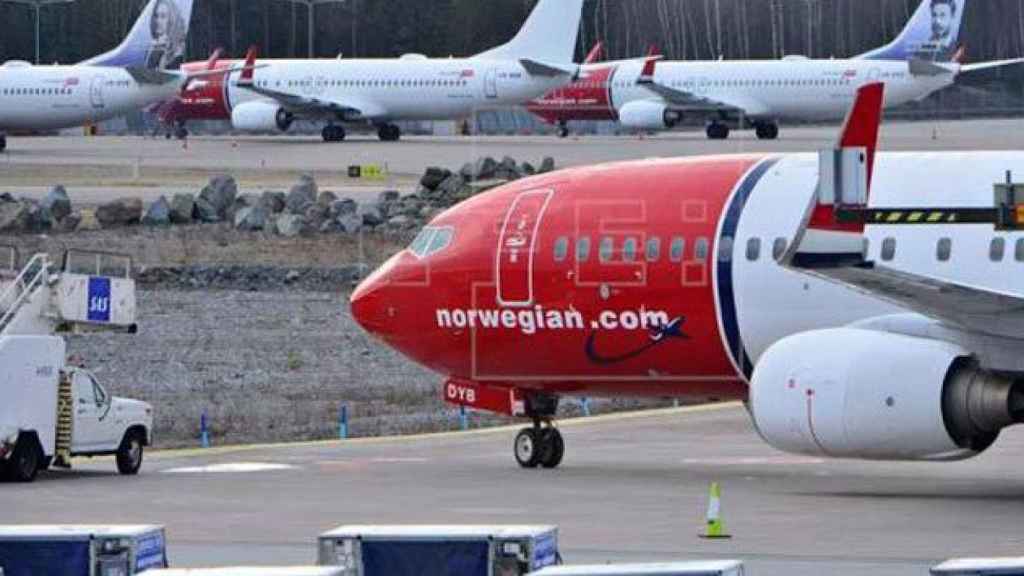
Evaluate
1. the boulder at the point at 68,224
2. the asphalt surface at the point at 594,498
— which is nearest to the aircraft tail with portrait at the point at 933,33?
the boulder at the point at 68,224

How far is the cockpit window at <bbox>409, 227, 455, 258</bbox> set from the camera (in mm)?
30078

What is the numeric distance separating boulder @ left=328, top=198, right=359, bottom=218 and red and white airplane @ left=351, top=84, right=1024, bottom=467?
2973 cm

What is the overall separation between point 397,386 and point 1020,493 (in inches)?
597

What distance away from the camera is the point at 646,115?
97.9 m

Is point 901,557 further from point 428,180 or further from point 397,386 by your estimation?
point 428,180

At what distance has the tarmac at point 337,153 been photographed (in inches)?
2928

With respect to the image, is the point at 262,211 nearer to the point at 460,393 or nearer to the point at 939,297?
the point at 460,393

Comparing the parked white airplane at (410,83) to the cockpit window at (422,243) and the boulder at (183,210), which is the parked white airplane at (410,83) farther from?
the cockpit window at (422,243)

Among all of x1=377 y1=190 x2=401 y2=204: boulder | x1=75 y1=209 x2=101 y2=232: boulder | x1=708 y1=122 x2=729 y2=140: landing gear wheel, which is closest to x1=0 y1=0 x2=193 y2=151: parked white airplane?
x1=708 y1=122 x2=729 y2=140: landing gear wheel

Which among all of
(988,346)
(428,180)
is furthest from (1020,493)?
(428,180)

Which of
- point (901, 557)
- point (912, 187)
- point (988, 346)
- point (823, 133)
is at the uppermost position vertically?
point (823, 133)

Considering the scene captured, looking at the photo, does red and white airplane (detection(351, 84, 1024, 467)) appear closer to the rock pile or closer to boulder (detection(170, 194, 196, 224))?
the rock pile

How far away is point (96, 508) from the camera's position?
25.8 m

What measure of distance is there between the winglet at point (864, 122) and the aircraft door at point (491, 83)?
2958 inches
